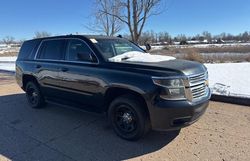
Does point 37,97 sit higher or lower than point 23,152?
higher

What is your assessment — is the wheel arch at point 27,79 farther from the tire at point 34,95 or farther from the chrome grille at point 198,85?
the chrome grille at point 198,85

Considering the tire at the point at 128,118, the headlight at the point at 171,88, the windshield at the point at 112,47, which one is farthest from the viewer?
the windshield at the point at 112,47

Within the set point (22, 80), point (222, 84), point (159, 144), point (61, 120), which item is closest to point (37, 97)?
point (22, 80)

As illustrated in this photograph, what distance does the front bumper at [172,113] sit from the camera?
339 centimetres

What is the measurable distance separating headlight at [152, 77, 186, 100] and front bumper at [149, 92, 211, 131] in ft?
0.26

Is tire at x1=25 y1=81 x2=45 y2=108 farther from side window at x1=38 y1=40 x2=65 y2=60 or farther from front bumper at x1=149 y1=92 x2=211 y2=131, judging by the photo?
front bumper at x1=149 y1=92 x2=211 y2=131

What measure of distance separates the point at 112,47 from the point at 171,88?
71.9 inches

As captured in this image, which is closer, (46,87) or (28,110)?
(46,87)

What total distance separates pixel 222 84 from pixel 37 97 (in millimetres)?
5301

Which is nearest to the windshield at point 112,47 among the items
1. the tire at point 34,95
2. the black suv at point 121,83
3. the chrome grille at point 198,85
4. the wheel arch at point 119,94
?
the black suv at point 121,83

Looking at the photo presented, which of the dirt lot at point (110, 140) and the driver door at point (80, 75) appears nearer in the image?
the dirt lot at point (110, 140)

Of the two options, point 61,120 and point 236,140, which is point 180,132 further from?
point 61,120

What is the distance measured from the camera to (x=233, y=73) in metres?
8.28

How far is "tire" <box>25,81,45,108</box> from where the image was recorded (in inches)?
231
